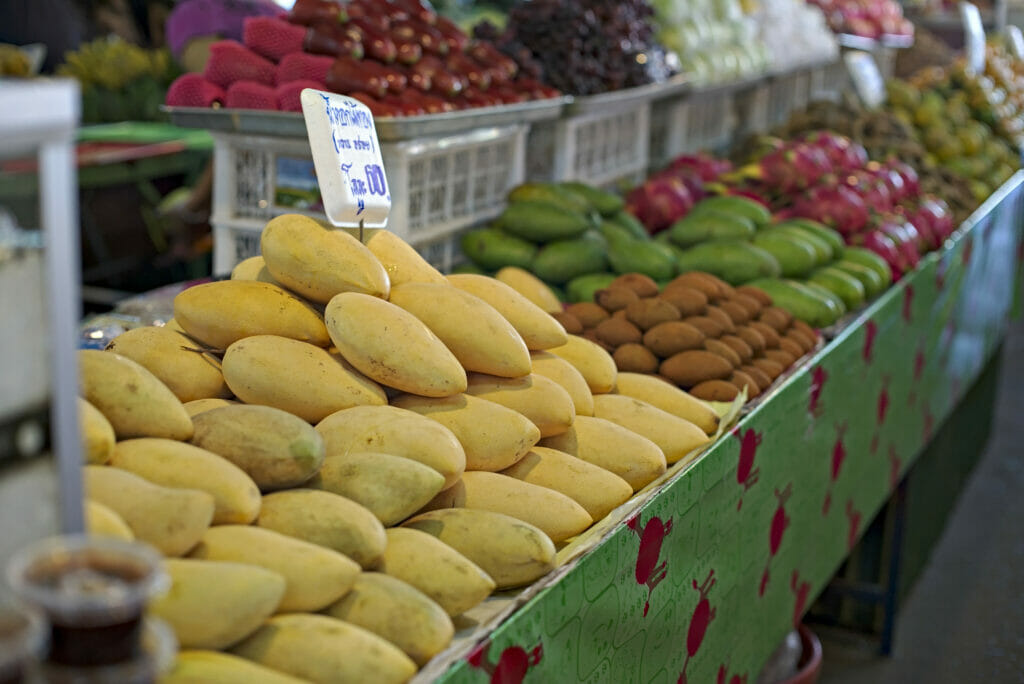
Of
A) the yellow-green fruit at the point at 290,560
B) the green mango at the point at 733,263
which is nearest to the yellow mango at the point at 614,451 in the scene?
the yellow-green fruit at the point at 290,560

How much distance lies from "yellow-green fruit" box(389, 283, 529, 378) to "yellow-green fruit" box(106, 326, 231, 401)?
0.26 meters

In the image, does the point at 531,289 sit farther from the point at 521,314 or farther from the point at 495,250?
the point at 521,314

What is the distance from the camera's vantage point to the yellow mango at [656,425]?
1528 mm

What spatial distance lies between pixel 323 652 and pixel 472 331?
0.55 metres

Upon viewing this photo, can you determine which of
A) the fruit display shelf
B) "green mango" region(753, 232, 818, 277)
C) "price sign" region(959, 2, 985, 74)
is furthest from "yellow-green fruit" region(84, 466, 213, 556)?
"price sign" region(959, 2, 985, 74)

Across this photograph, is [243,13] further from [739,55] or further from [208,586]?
[208,586]

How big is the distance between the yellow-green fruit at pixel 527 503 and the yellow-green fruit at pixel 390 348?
119 mm

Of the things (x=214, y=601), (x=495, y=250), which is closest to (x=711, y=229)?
(x=495, y=250)

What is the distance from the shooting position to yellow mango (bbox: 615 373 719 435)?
1638 mm

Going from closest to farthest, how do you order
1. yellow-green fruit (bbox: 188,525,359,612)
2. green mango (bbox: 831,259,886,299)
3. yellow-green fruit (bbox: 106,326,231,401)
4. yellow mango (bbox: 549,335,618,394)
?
yellow-green fruit (bbox: 188,525,359,612), yellow-green fruit (bbox: 106,326,231,401), yellow mango (bbox: 549,335,618,394), green mango (bbox: 831,259,886,299)

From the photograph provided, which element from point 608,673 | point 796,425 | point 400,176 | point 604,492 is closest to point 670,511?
point 604,492

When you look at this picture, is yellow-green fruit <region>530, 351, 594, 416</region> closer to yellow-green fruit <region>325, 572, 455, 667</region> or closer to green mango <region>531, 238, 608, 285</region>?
yellow-green fruit <region>325, 572, 455, 667</region>

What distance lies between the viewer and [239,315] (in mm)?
1311

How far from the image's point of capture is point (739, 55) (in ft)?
13.4
